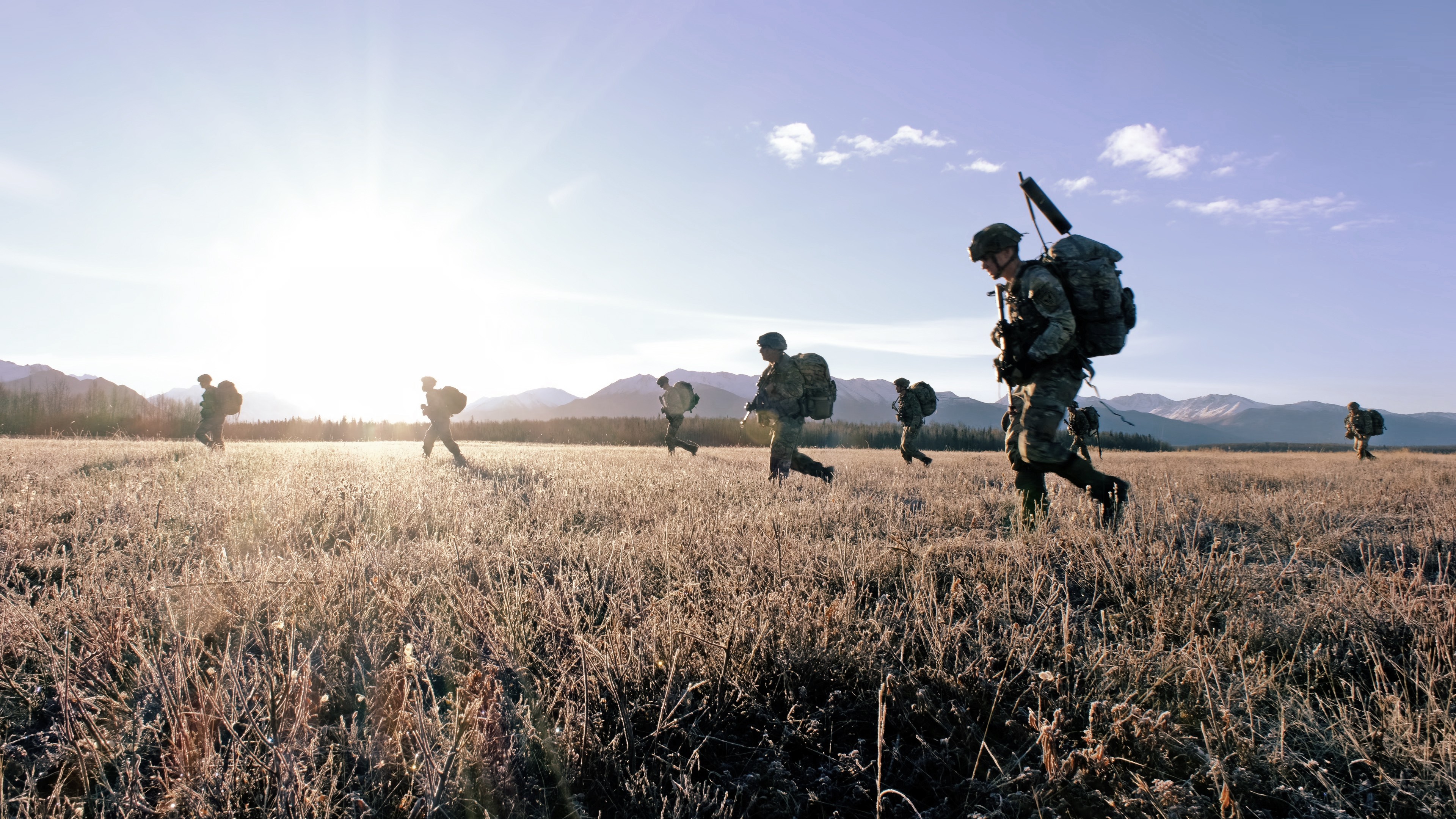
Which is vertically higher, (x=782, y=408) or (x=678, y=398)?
(x=678, y=398)

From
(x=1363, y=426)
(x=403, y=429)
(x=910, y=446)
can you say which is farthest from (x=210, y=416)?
(x=1363, y=426)

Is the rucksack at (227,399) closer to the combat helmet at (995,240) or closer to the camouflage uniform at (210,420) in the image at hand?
the camouflage uniform at (210,420)

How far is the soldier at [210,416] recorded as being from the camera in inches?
552

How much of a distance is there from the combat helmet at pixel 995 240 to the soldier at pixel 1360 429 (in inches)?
882

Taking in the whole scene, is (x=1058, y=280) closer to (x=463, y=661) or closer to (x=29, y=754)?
(x=463, y=661)

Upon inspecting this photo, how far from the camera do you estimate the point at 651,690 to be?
2064 millimetres

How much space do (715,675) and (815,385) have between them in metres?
7.33

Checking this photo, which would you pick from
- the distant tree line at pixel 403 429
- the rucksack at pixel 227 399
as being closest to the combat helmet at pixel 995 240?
the rucksack at pixel 227 399

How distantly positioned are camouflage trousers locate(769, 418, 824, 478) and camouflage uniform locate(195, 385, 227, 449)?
1303 centimetres

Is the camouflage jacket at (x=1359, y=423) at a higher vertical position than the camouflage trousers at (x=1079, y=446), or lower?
higher

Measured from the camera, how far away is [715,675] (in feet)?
6.93

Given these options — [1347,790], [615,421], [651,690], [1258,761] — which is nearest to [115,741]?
[651,690]

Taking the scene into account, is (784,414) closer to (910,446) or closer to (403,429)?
(910,446)

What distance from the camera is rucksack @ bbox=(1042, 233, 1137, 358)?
4.41 m
